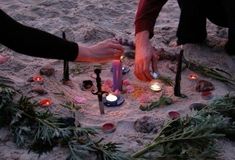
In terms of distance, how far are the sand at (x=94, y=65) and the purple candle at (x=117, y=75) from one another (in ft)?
0.27

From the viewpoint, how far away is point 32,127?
2139mm

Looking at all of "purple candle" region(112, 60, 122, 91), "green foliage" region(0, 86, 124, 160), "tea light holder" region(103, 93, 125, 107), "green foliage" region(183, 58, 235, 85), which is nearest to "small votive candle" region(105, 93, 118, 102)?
"tea light holder" region(103, 93, 125, 107)

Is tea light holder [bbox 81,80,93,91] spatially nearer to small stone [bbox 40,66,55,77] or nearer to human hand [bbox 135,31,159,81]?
small stone [bbox 40,66,55,77]

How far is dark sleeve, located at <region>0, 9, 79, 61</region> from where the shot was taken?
1.94m

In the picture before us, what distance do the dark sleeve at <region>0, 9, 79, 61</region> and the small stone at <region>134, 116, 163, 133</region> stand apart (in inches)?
19.8

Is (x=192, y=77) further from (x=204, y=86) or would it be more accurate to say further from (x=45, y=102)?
(x=45, y=102)

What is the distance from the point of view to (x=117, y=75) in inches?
101

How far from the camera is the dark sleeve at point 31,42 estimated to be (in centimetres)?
194

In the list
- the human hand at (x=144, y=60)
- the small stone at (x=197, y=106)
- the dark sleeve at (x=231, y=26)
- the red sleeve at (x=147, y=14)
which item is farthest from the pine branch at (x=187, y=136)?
the dark sleeve at (x=231, y=26)

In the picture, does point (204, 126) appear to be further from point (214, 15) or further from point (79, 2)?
point (79, 2)

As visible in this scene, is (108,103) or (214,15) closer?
(108,103)

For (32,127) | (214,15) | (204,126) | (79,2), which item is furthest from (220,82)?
(79,2)

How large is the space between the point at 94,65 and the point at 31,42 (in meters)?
1.03

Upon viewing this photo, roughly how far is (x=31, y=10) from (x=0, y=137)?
1.85 metres
